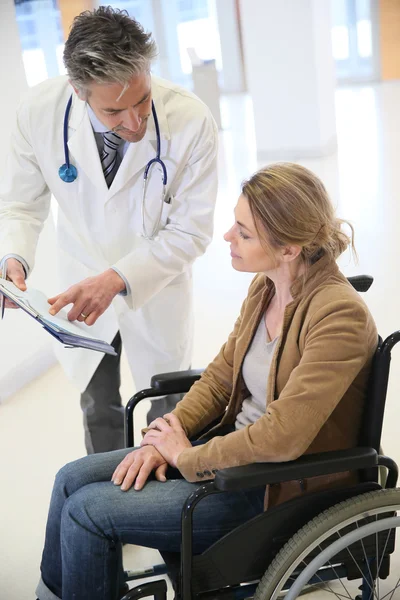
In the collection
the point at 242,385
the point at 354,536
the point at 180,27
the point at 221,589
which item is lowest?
the point at 221,589

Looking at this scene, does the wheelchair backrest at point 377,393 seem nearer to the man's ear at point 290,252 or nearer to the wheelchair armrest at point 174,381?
the man's ear at point 290,252

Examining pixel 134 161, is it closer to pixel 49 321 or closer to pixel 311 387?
pixel 49 321

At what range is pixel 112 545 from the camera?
4.87 feet

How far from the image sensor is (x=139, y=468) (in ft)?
5.22

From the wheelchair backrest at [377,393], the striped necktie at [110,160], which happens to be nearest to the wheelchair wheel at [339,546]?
the wheelchair backrest at [377,393]

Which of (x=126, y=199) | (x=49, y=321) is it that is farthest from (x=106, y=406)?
(x=49, y=321)

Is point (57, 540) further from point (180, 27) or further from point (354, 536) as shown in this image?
point (180, 27)

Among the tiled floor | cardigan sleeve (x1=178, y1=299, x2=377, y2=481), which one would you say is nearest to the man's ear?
cardigan sleeve (x1=178, y1=299, x2=377, y2=481)

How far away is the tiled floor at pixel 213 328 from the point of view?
241 cm

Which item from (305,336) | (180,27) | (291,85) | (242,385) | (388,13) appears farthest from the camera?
(180,27)

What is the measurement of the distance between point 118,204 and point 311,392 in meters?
0.90

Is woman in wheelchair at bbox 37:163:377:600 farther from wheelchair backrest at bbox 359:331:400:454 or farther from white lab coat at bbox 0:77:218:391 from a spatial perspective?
white lab coat at bbox 0:77:218:391

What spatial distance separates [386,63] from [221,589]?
10.4 m

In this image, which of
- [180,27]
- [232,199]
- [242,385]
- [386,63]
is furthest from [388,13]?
[242,385]
